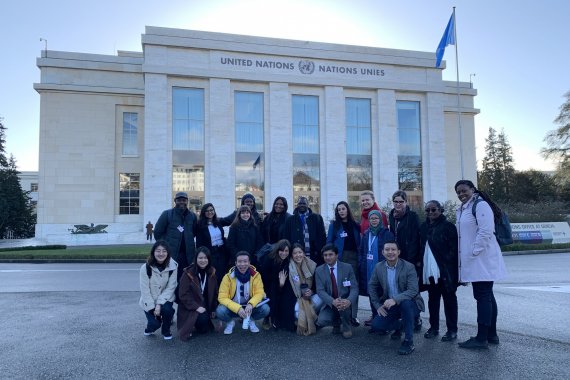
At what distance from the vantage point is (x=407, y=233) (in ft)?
18.8

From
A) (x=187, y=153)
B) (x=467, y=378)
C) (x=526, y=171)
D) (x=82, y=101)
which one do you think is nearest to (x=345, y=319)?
(x=467, y=378)

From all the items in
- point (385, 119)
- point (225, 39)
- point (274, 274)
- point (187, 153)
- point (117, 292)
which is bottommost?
point (117, 292)

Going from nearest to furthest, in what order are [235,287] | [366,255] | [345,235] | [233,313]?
[233,313], [235,287], [366,255], [345,235]

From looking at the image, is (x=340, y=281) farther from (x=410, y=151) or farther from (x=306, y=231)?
(x=410, y=151)

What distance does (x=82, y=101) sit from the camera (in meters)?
34.7

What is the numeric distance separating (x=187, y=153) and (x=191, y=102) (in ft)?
14.2

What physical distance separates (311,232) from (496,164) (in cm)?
7045

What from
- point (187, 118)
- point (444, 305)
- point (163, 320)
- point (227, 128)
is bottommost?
point (163, 320)

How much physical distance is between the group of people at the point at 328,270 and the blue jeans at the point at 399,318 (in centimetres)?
1

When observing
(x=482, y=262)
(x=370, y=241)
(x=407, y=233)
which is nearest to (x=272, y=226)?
(x=370, y=241)

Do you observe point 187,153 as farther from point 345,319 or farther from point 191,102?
point 345,319

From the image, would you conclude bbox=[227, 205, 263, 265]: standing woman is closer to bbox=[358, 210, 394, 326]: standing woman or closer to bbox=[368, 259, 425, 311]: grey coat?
bbox=[358, 210, 394, 326]: standing woman

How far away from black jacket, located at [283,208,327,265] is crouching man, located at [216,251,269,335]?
101 centimetres

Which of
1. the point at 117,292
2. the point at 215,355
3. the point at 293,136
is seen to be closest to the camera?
the point at 215,355
